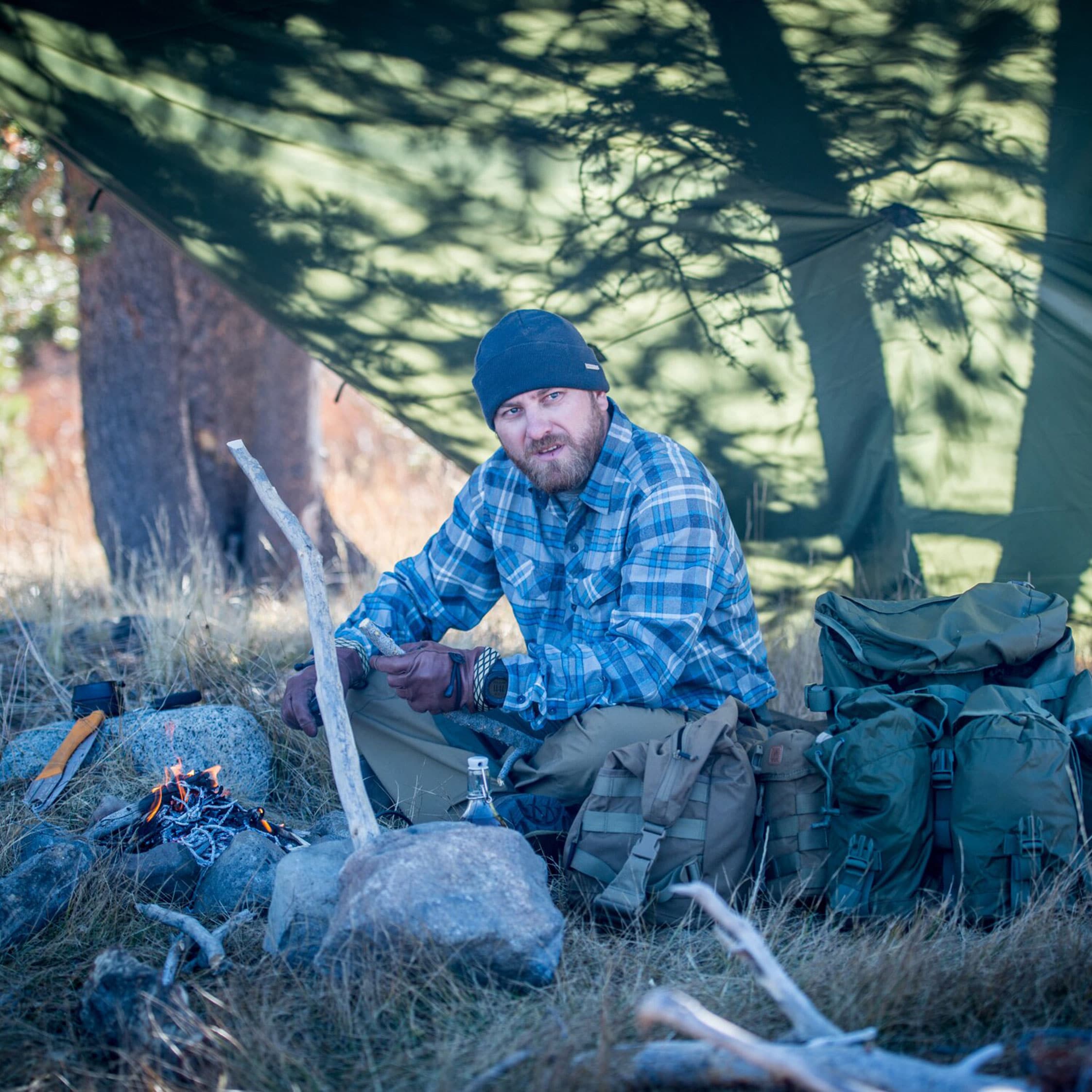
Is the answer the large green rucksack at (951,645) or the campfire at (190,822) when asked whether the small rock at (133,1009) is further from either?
the large green rucksack at (951,645)

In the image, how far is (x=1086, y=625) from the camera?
4.19 meters

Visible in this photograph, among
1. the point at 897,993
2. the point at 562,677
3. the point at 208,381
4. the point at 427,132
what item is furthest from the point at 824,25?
the point at 208,381

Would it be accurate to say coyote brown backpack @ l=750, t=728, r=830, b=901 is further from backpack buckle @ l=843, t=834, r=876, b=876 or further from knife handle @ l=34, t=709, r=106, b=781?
knife handle @ l=34, t=709, r=106, b=781

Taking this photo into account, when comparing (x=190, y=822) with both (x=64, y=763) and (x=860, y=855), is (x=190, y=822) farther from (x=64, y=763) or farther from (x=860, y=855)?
(x=860, y=855)

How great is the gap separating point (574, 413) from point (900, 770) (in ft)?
4.60

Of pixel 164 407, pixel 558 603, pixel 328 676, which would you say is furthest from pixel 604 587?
pixel 164 407

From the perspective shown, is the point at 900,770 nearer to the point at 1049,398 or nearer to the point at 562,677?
the point at 562,677

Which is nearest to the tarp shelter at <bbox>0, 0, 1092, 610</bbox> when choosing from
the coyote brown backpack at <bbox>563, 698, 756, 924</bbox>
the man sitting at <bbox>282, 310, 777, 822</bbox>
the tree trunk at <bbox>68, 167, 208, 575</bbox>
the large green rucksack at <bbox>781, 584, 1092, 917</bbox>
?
the man sitting at <bbox>282, 310, 777, 822</bbox>

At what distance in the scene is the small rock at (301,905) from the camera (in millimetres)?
2383

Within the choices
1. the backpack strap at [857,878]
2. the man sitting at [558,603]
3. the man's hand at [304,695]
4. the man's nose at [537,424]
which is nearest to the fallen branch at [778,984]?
the backpack strap at [857,878]

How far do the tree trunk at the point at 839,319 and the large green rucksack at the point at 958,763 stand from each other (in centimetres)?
156

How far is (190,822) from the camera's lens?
3.06 metres

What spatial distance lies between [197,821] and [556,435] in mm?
1559

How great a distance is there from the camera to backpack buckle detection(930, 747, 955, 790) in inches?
99.9
